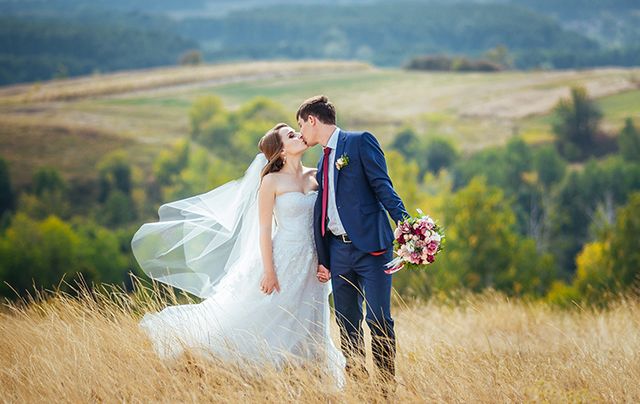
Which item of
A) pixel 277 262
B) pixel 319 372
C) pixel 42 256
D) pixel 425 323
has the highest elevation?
pixel 277 262

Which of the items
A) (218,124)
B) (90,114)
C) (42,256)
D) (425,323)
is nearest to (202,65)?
(90,114)

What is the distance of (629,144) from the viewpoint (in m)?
101

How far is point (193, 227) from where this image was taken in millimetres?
5879

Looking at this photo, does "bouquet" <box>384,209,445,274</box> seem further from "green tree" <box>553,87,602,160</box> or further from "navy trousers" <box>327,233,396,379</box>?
"green tree" <box>553,87,602,160</box>

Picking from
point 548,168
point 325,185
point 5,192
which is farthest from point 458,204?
point 5,192

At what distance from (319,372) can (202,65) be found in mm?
177536

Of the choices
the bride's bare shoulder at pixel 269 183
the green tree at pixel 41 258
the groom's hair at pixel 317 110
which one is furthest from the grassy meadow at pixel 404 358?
the green tree at pixel 41 258

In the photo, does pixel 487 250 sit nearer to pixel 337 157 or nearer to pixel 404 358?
pixel 404 358

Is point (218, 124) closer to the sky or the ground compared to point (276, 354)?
closer to the ground

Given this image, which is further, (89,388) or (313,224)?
(313,224)

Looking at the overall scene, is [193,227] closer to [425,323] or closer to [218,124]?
[425,323]

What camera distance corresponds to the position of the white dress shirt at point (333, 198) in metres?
4.93

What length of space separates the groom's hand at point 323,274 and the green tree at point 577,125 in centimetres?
10836

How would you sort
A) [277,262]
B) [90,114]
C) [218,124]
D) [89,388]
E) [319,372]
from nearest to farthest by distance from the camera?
[89,388] < [319,372] < [277,262] < [218,124] < [90,114]
